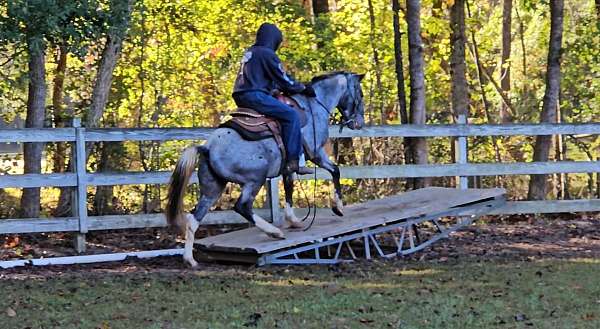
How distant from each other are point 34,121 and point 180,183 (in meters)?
3.86

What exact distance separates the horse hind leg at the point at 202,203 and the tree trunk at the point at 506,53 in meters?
14.3

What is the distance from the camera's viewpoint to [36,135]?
1043cm

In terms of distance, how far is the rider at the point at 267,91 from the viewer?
9.72m

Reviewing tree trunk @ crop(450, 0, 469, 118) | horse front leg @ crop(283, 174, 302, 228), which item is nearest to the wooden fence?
horse front leg @ crop(283, 174, 302, 228)

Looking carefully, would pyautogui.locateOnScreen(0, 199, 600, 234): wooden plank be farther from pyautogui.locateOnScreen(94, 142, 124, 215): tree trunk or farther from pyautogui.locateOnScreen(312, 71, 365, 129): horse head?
pyautogui.locateOnScreen(94, 142, 124, 215): tree trunk

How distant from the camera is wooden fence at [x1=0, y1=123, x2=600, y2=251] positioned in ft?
34.2

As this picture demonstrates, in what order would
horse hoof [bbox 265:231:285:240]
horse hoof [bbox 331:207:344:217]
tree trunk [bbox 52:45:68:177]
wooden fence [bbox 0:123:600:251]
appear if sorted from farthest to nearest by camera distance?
tree trunk [bbox 52:45:68:177] < horse hoof [bbox 331:207:344:217] < wooden fence [bbox 0:123:600:251] < horse hoof [bbox 265:231:285:240]

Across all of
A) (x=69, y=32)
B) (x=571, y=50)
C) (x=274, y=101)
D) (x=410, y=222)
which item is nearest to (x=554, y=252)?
(x=410, y=222)

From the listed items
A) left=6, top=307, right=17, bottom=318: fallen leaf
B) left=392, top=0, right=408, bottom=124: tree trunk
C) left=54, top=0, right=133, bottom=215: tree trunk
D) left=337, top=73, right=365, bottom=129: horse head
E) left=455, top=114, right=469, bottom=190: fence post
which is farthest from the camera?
left=392, top=0, right=408, bottom=124: tree trunk

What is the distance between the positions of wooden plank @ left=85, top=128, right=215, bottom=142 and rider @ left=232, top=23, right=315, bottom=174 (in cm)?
149

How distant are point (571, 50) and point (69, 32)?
10.7 metres

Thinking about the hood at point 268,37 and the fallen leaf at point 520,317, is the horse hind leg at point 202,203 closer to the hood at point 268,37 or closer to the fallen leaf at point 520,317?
the hood at point 268,37

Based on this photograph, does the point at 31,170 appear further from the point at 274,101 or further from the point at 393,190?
the point at 393,190

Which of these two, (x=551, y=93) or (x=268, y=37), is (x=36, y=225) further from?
(x=551, y=93)
